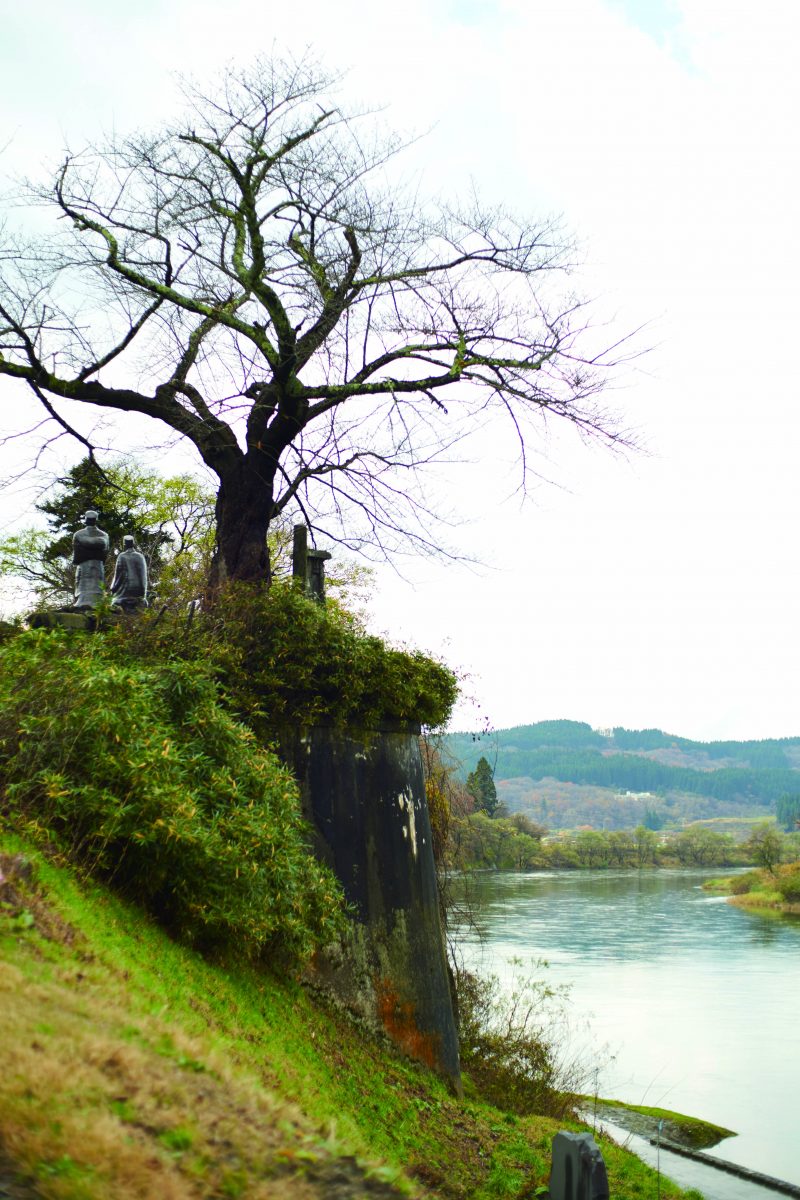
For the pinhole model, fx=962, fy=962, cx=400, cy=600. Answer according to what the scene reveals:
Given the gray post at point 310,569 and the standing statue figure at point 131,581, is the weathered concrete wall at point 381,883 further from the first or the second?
the standing statue figure at point 131,581

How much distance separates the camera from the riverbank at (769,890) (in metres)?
42.1

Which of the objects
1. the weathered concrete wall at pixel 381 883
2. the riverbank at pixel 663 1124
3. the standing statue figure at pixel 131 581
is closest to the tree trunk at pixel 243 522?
the standing statue figure at pixel 131 581

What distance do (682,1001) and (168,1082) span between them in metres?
22.3

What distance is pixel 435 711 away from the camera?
31.1ft

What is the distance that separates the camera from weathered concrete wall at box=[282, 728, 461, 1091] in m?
8.14

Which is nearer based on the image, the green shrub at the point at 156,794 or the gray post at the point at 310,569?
the green shrub at the point at 156,794

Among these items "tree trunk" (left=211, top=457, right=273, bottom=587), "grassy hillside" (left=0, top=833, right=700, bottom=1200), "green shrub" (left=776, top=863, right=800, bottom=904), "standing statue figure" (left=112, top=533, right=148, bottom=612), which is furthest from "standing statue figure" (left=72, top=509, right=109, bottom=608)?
"green shrub" (left=776, top=863, right=800, bottom=904)

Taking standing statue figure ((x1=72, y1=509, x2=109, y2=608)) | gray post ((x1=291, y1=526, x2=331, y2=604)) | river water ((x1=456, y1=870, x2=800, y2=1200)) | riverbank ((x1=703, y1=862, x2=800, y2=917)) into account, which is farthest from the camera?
riverbank ((x1=703, y1=862, x2=800, y2=917))

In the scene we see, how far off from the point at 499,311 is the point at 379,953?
23.0ft

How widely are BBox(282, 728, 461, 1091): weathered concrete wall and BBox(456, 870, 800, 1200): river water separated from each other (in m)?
4.91

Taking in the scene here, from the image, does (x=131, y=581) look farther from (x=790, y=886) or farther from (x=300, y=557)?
(x=790, y=886)

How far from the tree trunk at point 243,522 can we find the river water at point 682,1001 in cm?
595

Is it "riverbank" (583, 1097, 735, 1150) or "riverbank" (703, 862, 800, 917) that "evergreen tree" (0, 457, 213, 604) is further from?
"riverbank" (703, 862, 800, 917)

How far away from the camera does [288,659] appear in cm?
840
